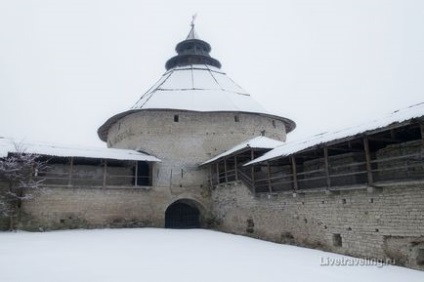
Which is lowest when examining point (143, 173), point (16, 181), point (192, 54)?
point (16, 181)

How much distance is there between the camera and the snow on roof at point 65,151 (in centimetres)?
1443

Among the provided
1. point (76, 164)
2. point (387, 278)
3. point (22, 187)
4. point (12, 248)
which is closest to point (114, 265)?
point (12, 248)

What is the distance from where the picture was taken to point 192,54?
24.8 metres

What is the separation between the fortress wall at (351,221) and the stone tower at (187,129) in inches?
207

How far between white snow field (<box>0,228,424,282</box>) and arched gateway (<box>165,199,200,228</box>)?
26.9 feet

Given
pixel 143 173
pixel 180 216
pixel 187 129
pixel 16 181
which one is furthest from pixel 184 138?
pixel 16 181

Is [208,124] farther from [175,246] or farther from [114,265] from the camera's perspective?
[114,265]

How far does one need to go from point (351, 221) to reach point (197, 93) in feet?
44.5

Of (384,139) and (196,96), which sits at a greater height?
(196,96)

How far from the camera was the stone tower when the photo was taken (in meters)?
17.7

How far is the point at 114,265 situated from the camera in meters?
7.07

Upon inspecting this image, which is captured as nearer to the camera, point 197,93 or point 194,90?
point 197,93

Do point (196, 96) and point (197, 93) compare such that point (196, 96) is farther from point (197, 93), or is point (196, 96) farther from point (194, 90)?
point (194, 90)

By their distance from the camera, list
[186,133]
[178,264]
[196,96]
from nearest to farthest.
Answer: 1. [178,264]
2. [186,133]
3. [196,96]
